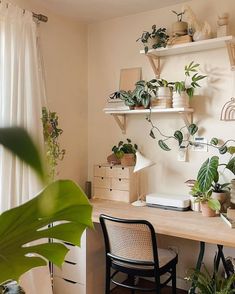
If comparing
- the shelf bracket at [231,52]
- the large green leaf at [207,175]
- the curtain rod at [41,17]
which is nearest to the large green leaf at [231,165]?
the large green leaf at [207,175]

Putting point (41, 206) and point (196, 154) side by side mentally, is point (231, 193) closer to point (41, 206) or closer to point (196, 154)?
point (196, 154)

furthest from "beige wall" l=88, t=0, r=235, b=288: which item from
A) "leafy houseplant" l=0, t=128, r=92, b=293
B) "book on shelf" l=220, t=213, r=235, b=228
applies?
"leafy houseplant" l=0, t=128, r=92, b=293

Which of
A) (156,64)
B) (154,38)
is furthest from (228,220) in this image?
(154,38)

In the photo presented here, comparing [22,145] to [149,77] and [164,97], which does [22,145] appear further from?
[149,77]

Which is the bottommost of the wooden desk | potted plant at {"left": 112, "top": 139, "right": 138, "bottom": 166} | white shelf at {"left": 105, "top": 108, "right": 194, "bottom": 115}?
the wooden desk

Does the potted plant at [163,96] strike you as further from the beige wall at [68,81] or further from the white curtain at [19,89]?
the white curtain at [19,89]

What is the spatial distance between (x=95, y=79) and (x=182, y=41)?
3.20 ft

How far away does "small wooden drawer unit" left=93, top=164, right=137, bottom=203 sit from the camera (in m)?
2.75

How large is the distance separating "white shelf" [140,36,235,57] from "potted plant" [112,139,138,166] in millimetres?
806

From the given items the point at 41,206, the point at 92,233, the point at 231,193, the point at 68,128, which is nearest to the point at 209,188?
the point at 231,193

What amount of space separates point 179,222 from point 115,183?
2.59 feet

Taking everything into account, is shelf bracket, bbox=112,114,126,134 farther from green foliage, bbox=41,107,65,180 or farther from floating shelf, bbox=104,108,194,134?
green foliage, bbox=41,107,65,180

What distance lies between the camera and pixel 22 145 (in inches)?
12.5

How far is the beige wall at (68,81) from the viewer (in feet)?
9.05
